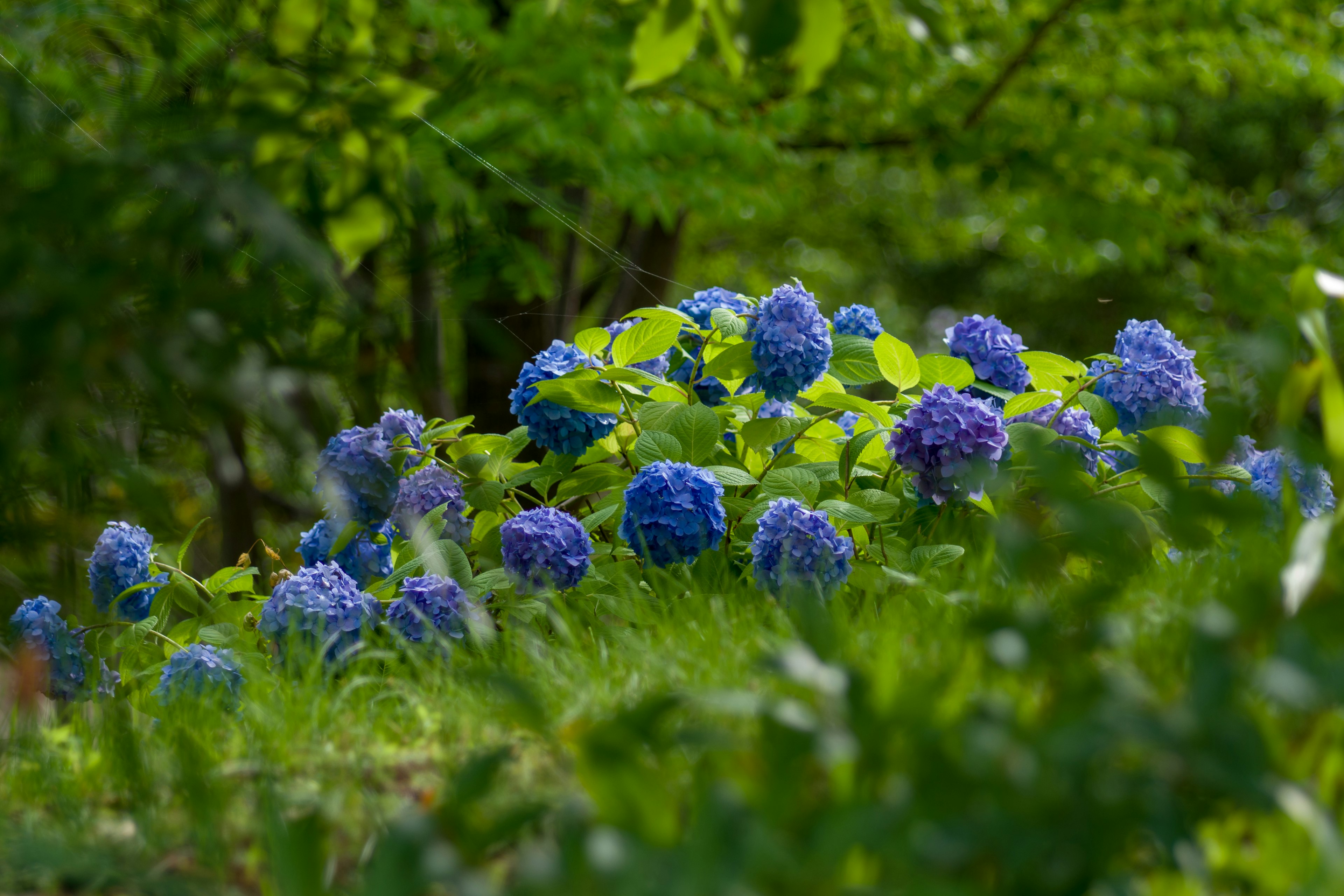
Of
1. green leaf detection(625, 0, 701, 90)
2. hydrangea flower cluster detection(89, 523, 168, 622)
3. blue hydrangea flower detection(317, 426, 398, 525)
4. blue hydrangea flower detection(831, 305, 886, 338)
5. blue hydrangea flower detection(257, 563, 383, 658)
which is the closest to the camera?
green leaf detection(625, 0, 701, 90)

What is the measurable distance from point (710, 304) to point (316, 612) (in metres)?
1.28

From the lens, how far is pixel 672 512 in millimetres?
2148

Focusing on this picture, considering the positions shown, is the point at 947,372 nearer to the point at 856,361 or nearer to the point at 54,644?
the point at 856,361

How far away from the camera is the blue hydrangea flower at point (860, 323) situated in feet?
9.77

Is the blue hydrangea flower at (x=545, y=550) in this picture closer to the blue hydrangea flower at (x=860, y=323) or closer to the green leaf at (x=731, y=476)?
the green leaf at (x=731, y=476)

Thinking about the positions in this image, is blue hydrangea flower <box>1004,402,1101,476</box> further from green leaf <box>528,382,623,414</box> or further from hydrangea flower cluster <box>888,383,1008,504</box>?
green leaf <box>528,382,623,414</box>

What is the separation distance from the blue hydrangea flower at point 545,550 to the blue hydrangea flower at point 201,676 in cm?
61

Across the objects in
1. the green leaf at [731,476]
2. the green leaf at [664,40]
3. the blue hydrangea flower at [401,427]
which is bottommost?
the blue hydrangea flower at [401,427]

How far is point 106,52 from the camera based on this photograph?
1808 mm

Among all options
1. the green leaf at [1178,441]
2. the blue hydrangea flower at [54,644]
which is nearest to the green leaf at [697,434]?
the green leaf at [1178,441]

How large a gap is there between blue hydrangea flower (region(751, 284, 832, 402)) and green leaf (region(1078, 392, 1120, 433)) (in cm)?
70

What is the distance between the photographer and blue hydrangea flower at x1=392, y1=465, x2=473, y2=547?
101 inches

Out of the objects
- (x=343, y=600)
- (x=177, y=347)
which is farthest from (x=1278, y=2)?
(x=177, y=347)

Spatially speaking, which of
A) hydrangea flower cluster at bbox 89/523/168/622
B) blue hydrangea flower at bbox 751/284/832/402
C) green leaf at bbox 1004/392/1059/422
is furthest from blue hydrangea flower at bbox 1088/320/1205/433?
hydrangea flower cluster at bbox 89/523/168/622
